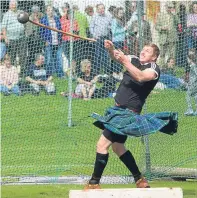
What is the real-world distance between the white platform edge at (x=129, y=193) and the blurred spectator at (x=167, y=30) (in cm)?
400

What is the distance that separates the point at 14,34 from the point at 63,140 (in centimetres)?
165

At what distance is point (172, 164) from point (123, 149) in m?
2.51

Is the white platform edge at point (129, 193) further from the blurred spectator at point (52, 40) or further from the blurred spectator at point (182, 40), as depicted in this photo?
the blurred spectator at point (52, 40)

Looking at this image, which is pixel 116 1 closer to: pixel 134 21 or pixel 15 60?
pixel 134 21

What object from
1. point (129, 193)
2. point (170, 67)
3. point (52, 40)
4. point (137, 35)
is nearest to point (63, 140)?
point (52, 40)

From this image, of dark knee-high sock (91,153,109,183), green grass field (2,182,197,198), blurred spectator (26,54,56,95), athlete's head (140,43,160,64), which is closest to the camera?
dark knee-high sock (91,153,109,183)

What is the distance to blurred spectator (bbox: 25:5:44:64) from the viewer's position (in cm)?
1287

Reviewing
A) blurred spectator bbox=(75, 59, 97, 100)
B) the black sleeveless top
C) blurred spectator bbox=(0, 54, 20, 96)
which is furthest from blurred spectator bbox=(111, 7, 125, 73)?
the black sleeveless top

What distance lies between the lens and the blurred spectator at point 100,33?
40.7 ft

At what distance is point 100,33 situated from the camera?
41.1 feet

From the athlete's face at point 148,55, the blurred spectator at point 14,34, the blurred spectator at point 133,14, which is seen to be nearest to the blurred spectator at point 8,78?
the blurred spectator at point 14,34

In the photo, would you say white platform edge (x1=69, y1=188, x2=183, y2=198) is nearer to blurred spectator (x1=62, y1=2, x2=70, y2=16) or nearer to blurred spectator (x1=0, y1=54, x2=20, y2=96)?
blurred spectator (x1=62, y1=2, x2=70, y2=16)

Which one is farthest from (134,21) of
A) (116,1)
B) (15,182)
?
(15,182)

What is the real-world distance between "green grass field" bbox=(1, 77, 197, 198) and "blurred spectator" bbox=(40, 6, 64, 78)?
536 mm
